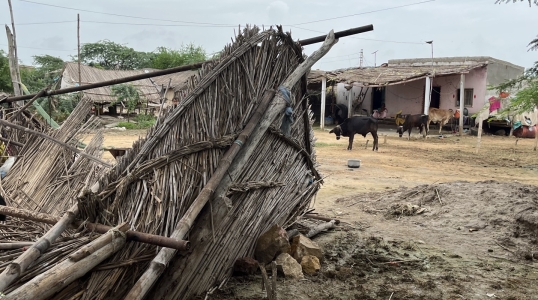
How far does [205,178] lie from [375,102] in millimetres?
24766

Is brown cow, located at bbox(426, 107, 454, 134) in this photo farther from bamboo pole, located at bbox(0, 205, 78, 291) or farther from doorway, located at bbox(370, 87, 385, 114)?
bamboo pole, located at bbox(0, 205, 78, 291)

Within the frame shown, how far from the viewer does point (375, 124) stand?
1571cm

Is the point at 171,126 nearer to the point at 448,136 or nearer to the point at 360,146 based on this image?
the point at 360,146

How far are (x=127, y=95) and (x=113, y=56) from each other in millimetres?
19637

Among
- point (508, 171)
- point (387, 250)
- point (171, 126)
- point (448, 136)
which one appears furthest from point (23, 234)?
point (448, 136)

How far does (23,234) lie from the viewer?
10.7ft

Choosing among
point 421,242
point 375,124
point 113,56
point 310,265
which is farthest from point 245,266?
point 113,56

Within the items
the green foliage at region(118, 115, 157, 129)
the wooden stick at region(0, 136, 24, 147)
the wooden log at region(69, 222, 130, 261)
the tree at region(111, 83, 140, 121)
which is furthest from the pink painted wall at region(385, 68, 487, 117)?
the wooden log at region(69, 222, 130, 261)

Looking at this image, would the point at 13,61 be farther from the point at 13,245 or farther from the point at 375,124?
the point at 375,124

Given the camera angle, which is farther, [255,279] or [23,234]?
[255,279]

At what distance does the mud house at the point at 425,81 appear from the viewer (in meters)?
21.5

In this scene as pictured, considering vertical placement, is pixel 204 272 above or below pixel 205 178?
below

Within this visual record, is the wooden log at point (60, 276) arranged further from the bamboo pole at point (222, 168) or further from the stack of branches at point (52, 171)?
the stack of branches at point (52, 171)

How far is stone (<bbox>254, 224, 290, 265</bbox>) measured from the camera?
4102 mm
